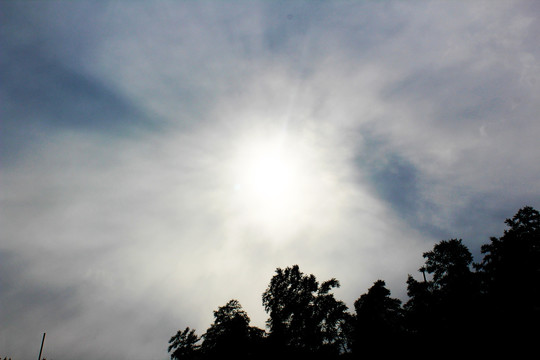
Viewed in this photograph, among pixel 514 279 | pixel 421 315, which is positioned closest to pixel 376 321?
pixel 421 315

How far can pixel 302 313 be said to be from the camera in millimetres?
46969

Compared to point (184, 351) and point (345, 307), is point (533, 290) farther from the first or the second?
point (184, 351)

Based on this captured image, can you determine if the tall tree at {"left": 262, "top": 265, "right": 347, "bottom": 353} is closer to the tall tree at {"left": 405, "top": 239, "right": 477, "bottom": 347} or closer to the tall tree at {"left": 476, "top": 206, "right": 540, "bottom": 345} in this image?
the tall tree at {"left": 405, "top": 239, "right": 477, "bottom": 347}

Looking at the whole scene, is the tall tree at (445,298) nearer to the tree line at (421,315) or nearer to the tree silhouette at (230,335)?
the tree line at (421,315)

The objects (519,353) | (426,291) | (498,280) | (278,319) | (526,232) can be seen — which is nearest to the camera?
(519,353)

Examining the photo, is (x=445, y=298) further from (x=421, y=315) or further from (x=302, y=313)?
(x=302, y=313)

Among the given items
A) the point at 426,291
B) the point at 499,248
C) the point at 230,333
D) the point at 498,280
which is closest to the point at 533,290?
the point at 498,280

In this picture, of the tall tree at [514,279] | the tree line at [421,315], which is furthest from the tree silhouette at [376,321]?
the tall tree at [514,279]

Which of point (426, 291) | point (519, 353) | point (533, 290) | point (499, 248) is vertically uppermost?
point (499, 248)

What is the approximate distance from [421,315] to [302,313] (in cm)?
1908

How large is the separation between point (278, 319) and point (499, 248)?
35.0 metres

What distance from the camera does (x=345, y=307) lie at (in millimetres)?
47969

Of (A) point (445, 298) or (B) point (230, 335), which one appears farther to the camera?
(B) point (230, 335)

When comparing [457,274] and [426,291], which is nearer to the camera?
[457,274]
